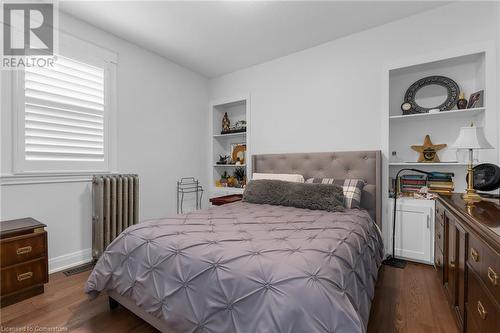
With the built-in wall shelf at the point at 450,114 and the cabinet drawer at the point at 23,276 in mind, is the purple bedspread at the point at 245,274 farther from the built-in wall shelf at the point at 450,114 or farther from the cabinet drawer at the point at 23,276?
the built-in wall shelf at the point at 450,114

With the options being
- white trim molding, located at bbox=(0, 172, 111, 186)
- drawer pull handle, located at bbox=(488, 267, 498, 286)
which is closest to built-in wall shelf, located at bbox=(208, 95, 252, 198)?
white trim molding, located at bbox=(0, 172, 111, 186)

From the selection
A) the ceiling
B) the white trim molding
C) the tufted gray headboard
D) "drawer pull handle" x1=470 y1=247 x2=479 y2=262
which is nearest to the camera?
"drawer pull handle" x1=470 y1=247 x2=479 y2=262

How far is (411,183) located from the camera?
2590mm

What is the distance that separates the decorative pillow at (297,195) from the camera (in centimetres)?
221

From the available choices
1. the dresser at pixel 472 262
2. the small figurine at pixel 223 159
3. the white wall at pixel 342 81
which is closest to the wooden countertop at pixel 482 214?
the dresser at pixel 472 262

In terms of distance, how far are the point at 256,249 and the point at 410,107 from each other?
2372 mm

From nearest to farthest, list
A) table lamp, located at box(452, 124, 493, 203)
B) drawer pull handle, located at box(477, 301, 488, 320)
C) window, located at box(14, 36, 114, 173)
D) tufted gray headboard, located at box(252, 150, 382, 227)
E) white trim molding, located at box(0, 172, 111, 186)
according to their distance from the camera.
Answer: drawer pull handle, located at box(477, 301, 488, 320) → table lamp, located at box(452, 124, 493, 203) → white trim molding, located at box(0, 172, 111, 186) → window, located at box(14, 36, 114, 173) → tufted gray headboard, located at box(252, 150, 382, 227)

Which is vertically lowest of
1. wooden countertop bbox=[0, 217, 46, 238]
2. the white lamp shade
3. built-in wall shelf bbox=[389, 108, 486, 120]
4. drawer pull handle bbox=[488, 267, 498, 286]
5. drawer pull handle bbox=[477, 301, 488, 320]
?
drawer pull handle bbox=[477, 301, 488, 320]

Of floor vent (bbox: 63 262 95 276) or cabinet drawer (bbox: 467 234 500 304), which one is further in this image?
floor vent (bbox: 63 262 95 276)

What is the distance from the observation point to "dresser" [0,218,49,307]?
178 cm

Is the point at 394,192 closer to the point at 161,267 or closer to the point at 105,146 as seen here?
the point at 161,267

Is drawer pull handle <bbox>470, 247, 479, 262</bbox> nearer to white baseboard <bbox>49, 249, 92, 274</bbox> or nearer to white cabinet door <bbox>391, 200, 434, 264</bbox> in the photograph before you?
white cabinet door <bbox>391, 200, 434, 264</bbox>

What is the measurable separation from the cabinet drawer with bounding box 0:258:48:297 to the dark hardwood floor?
117 millimetres

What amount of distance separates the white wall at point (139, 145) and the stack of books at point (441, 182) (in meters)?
3.07
